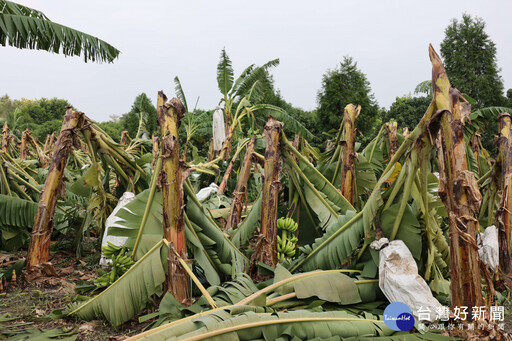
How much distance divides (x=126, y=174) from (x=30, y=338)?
5.33 ft

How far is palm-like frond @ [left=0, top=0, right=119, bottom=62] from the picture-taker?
497cm

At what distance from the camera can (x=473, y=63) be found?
752 inches

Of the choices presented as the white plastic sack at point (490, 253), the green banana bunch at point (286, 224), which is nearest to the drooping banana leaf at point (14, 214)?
the green banana bunch at point (286, 224)

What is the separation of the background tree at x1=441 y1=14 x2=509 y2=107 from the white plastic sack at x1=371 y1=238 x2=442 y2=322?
19.5 m

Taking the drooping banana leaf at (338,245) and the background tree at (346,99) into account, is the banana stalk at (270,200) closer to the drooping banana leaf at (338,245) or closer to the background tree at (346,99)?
the drooping banana leaf at (338,245)

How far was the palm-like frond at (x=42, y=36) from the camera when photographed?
4973mm

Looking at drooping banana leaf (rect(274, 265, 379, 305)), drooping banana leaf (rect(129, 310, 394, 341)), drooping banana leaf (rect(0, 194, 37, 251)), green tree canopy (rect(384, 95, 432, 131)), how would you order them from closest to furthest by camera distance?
drooping banana leaf (rect(129, 310, 394, 341)) → drooping banana leaf (rect(274, 265, 379, 305)) → drooping banana leaf (rect(0, 194, 37, 251)) → green tree canopy (rect(384, 95, 432, 131))

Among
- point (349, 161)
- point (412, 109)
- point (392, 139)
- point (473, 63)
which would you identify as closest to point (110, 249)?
point (349, 161)

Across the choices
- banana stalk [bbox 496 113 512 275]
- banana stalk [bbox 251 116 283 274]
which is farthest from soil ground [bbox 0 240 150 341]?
banana stalk [bbox 496 113 512 275]

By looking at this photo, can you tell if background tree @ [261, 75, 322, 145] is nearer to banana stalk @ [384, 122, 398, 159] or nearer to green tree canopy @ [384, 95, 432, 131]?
green tree canopy @ [384, 95, 432, 131]

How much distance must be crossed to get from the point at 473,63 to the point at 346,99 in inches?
310

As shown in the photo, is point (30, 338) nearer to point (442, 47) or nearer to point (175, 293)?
point (175, 293)

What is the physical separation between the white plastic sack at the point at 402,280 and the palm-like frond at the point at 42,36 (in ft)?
17.6

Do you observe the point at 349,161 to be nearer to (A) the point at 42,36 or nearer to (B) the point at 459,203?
(B) the point at 459,203
